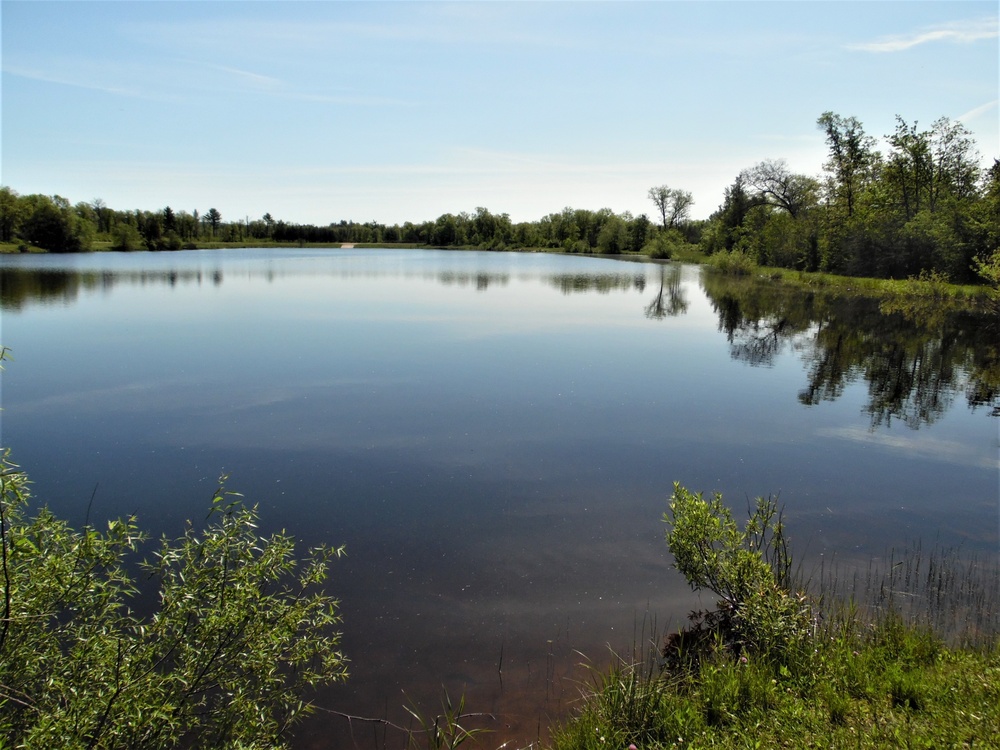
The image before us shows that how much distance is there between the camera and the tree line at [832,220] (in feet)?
128

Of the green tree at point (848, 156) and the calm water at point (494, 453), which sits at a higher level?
the green tree at point (848, 156)

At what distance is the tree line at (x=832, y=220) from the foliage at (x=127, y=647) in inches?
1319

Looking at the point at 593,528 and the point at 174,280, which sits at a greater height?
the point at 174,280

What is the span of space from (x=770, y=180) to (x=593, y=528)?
71.0m

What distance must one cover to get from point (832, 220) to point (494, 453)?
5014 cm

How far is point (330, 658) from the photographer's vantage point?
4539 mm

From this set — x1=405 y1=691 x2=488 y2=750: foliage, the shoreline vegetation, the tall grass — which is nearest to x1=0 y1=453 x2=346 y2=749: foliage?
the shoreline vegetation

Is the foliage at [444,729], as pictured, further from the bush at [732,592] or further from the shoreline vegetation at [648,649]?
the bush at [732,592]

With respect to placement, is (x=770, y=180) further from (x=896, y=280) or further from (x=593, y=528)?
(x=593, y=528)

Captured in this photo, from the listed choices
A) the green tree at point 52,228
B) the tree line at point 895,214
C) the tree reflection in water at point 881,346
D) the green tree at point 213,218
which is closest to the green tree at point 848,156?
the tree line at point 895,214

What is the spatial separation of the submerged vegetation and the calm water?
0.64 m

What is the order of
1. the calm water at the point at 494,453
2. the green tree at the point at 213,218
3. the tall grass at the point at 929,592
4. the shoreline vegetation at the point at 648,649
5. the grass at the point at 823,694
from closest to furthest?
the shoreline vegetation at the point at 648,649 < the grass at the point at 823,694 < the tall grass at the point at 929,592 < the calm water at the point at 494,453 < the green tree at the point at 213,218

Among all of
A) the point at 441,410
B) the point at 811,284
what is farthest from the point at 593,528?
the point at 811,284

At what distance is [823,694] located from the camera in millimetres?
4566
